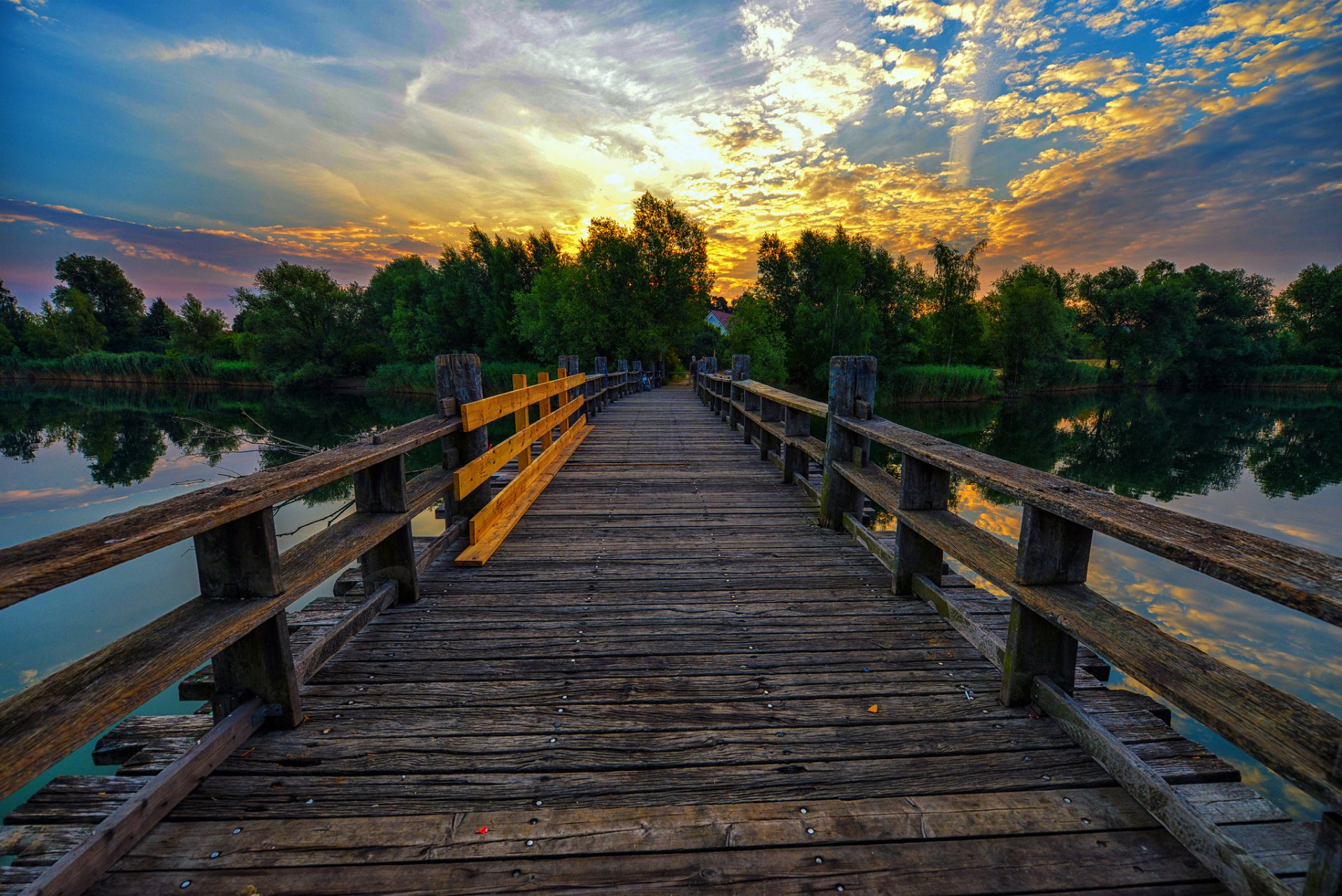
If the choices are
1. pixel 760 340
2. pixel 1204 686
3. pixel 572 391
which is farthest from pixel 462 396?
pixel 760 340

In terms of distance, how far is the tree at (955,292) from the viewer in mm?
42812

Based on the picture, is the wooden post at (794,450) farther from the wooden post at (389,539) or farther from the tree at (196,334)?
the tree at (196,334)

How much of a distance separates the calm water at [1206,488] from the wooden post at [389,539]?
644cm

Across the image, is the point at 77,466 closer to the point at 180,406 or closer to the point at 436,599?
the point at 180,406

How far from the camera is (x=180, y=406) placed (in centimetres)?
3209

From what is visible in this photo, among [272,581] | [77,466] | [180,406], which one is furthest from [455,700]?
[180,406]

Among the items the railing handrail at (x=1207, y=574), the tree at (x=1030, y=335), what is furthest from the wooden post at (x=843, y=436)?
the tree at (x=1030, y=335)

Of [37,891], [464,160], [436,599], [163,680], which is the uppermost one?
[464,160]

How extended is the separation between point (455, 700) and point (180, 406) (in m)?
41.7

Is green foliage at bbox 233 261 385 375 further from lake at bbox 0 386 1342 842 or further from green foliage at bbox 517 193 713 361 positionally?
green foliage at bbox 517 193 713 361

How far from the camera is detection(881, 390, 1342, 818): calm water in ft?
21.3

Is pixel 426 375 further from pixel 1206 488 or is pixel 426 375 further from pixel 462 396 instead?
pixel 1206 488

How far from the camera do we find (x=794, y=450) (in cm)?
620

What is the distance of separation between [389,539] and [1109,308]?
5777 centimetres
